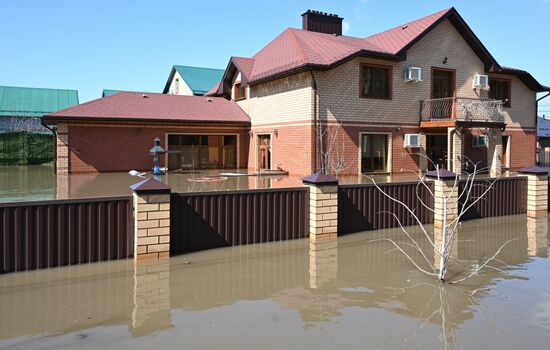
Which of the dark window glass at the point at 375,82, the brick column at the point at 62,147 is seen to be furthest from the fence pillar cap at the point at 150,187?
the brick column at the point at 62,147

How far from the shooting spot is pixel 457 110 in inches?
799

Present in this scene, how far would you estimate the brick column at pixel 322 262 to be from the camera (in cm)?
656

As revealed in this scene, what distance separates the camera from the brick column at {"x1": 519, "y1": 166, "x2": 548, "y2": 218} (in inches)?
471

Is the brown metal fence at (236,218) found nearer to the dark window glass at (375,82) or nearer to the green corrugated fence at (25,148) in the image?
the dark window glass at (375,82)

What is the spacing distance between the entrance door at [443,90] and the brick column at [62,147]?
636 inches

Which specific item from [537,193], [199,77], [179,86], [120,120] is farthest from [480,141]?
[179,86]

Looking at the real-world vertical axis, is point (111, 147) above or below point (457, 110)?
below

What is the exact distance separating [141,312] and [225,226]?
306 cm

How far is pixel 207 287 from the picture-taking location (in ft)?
20.2

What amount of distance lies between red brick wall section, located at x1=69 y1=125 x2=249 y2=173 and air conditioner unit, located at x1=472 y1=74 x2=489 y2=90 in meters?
14.2

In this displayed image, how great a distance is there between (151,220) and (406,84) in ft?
51.7

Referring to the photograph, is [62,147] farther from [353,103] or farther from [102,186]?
[353,103]

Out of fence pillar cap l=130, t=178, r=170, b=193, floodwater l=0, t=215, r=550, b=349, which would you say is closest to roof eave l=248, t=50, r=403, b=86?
floodwater l=0, t=215, r=550, b=349

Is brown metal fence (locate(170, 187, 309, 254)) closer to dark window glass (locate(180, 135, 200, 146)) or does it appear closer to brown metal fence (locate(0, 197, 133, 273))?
brown metal fence (locate(0, 197, 133, 273))
